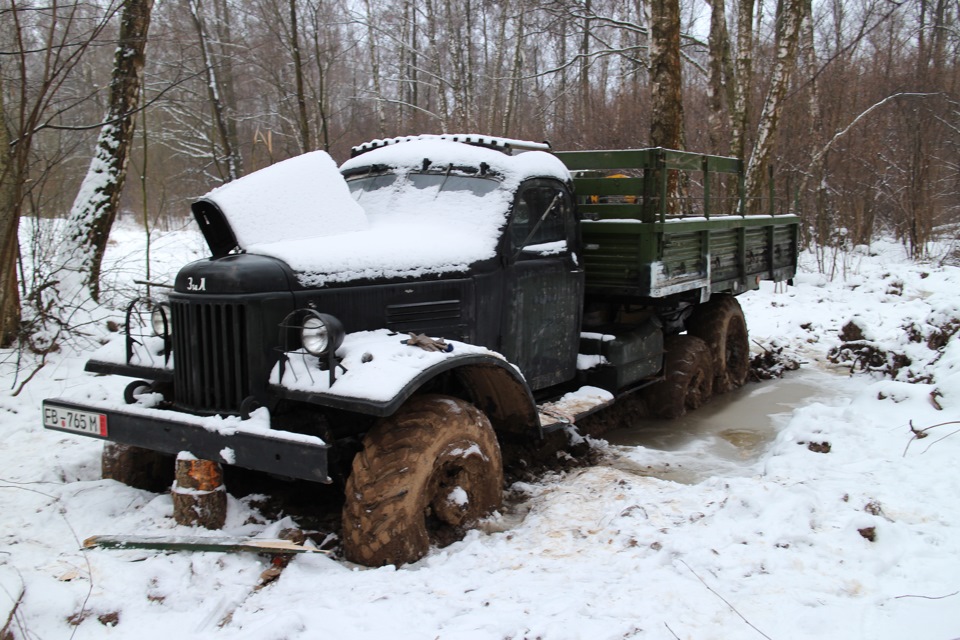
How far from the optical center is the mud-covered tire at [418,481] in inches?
137

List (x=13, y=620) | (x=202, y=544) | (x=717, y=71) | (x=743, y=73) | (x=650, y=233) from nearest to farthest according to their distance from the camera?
(x=13, y=620), (x=202, y=544), (x=650, y=233), (x=743, y=73), (x=717, y=71)

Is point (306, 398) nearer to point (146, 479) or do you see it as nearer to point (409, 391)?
point (409, 391)

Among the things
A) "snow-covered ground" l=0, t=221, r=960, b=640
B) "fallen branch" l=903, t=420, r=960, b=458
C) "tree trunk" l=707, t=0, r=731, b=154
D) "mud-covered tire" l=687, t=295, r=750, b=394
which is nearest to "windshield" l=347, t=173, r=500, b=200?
"snow-covered ground" l=0, t=221, r=960, b=640

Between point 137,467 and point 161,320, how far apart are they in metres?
0.91

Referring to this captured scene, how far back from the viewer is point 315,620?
291cm

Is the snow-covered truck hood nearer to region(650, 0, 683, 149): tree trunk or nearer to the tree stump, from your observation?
the tree stump

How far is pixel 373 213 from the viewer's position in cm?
508

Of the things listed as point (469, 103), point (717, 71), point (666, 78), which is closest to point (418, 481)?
point (666, 78)

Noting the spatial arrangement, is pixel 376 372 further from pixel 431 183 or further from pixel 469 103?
pixel 469 103

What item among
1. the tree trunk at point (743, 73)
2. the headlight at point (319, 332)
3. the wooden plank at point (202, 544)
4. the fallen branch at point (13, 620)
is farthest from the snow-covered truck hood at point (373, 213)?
the tree trunk at point (743, 73)

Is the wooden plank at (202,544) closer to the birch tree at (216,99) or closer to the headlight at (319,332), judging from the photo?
the headlight at (319,332)

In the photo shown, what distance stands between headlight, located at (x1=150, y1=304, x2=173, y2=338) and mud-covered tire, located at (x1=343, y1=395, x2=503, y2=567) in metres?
1.62

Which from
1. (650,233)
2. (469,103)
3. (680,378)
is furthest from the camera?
(469,103)

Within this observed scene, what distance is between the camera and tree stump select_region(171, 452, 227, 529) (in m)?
3.64
